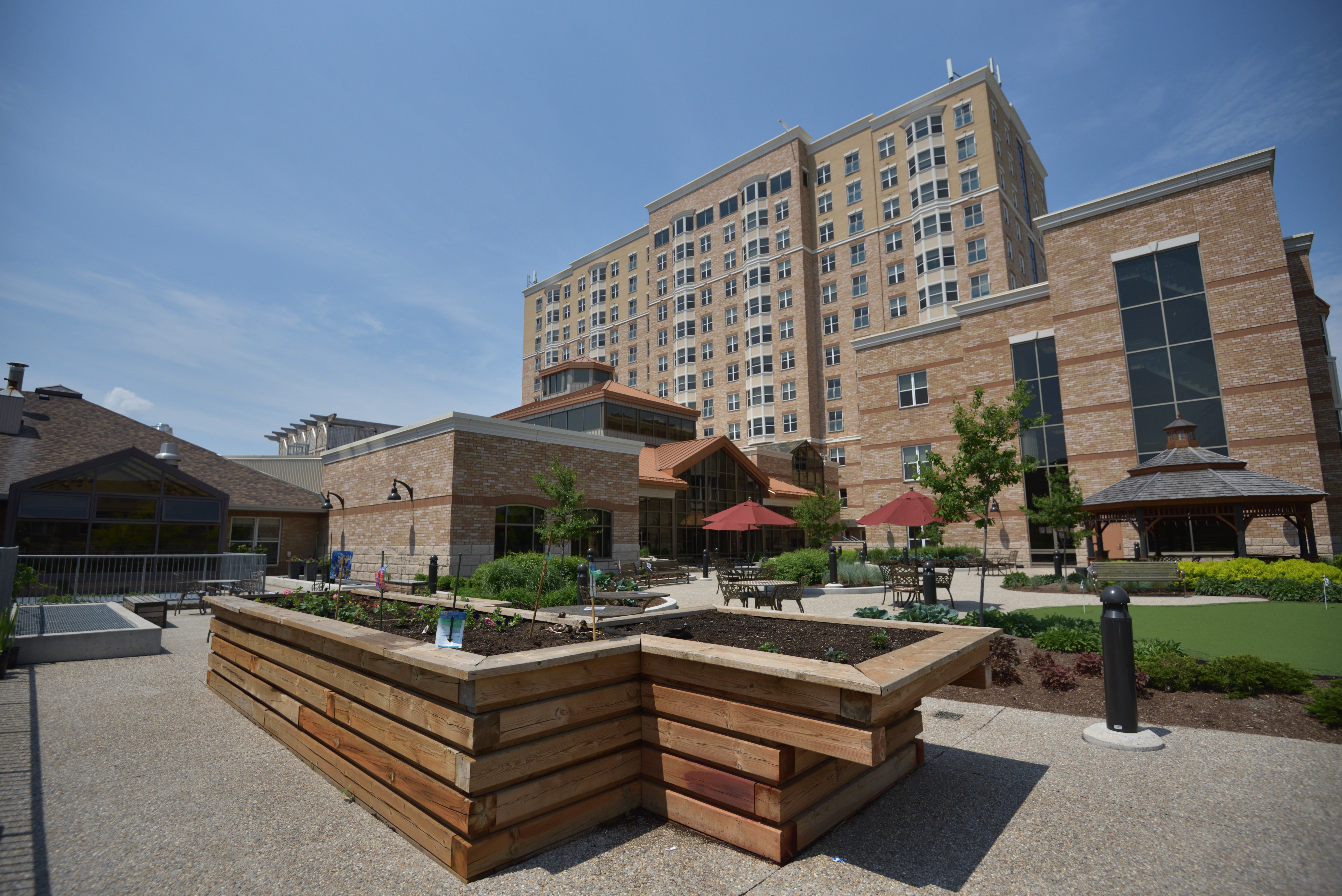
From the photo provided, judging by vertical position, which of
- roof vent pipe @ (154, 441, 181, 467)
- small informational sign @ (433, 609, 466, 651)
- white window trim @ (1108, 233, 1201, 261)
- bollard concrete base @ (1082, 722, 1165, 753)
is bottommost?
bollard concrete base @ (1082, 722, 1165, 753)

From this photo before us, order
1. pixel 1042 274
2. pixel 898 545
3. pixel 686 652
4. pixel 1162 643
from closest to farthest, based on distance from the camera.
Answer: pixel 686 652, pixel 1162 643, pixel 898 545, pixel 1042 274

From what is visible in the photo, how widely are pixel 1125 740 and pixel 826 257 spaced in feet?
161

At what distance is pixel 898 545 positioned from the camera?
103 feet

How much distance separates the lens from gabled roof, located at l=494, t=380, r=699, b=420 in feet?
109

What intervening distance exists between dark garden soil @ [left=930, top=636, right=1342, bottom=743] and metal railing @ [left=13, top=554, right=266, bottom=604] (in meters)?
18.4

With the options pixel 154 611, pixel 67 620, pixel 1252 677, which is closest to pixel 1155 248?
pixel 1252 677

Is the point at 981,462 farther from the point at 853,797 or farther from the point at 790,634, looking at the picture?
the point at 853,797

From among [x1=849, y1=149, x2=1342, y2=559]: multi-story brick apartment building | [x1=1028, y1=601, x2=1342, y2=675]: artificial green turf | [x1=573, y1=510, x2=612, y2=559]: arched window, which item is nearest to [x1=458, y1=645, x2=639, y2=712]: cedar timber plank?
[x1=1028, y1=601, x2=1342, y2=675]: artificial green turf

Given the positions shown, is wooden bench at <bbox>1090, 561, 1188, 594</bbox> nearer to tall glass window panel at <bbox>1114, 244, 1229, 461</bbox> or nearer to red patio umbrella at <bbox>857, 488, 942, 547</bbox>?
red patio umbrella at <bbox>857, 488, 942, 547</bbox>

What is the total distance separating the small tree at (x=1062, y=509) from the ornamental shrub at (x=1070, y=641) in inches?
528

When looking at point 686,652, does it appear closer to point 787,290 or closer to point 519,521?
point 519,521

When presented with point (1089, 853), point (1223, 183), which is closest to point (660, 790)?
point (1089, 853)

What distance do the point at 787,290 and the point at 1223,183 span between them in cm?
2953

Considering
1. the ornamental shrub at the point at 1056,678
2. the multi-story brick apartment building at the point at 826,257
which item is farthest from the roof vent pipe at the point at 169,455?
the ornamental shrub at the point at 1056,678
